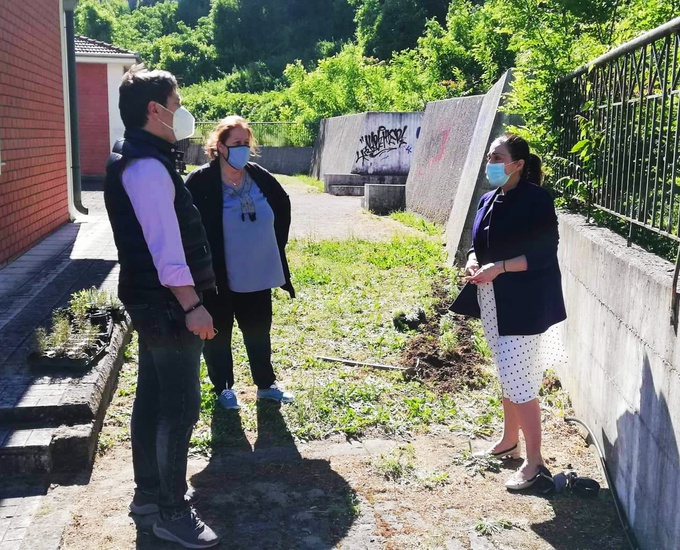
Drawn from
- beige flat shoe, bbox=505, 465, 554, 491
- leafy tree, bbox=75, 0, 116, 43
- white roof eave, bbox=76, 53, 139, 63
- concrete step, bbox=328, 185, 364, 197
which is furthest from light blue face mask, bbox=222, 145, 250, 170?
leafy tree, bbox=75, 0, 116, 43

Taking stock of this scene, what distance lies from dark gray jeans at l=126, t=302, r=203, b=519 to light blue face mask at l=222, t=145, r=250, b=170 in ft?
5.39

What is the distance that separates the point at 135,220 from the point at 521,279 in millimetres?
1906

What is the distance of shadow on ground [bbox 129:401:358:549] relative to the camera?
3438 mm

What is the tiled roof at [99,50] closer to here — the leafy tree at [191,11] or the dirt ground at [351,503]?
the dirt ground at [351,503]

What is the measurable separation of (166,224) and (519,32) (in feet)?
14.8

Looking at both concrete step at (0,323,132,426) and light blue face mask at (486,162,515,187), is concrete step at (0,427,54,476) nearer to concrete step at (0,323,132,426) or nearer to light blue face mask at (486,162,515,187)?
concrete step at (0,323,132,426)

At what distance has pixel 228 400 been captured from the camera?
4.97 metres

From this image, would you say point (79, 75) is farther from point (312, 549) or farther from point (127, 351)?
point (312, 549)

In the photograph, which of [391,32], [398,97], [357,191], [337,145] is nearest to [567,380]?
[357,191]

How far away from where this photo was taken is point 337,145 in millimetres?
25438

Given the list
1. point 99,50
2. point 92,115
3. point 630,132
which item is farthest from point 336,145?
point 630,132

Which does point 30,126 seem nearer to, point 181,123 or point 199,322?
point 181,123

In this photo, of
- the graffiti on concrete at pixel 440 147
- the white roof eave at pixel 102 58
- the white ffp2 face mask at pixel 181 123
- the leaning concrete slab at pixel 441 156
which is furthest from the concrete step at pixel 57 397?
the white roof eave at pixel 102 58

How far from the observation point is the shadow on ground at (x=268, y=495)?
3.44 metres
